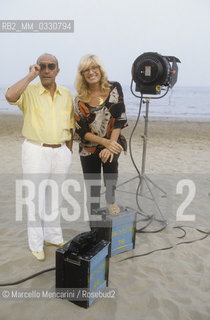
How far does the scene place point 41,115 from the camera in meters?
2.27

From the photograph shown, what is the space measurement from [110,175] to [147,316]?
44.5 inches

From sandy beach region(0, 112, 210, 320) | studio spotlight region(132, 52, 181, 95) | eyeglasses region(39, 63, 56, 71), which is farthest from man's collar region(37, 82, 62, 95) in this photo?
sandy beach region(0, 112, 210, 320)

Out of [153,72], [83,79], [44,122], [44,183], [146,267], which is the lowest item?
[146,267]

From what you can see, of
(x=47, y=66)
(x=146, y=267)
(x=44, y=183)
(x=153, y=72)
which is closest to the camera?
(x=47, y=66)

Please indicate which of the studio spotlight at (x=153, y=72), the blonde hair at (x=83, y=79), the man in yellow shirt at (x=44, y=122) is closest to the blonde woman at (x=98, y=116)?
the blonde hair at (x=83, y=79)

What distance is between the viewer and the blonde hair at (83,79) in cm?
235

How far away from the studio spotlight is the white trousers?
115 centimetres

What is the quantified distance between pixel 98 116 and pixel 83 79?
0.32 meters

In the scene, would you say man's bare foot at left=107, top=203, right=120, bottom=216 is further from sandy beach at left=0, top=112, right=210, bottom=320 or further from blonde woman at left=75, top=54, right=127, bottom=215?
sandy beach at left=0, top=112, right=210, bottom=320

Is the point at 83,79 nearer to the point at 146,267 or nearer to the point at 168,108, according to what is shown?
the point at 146,267

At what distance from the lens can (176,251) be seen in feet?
9.26

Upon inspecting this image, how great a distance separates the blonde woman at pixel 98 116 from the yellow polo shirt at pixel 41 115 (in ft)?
0.65

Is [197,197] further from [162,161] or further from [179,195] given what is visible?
[162,161]

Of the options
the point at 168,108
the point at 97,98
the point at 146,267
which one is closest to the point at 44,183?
the point at 97,98
